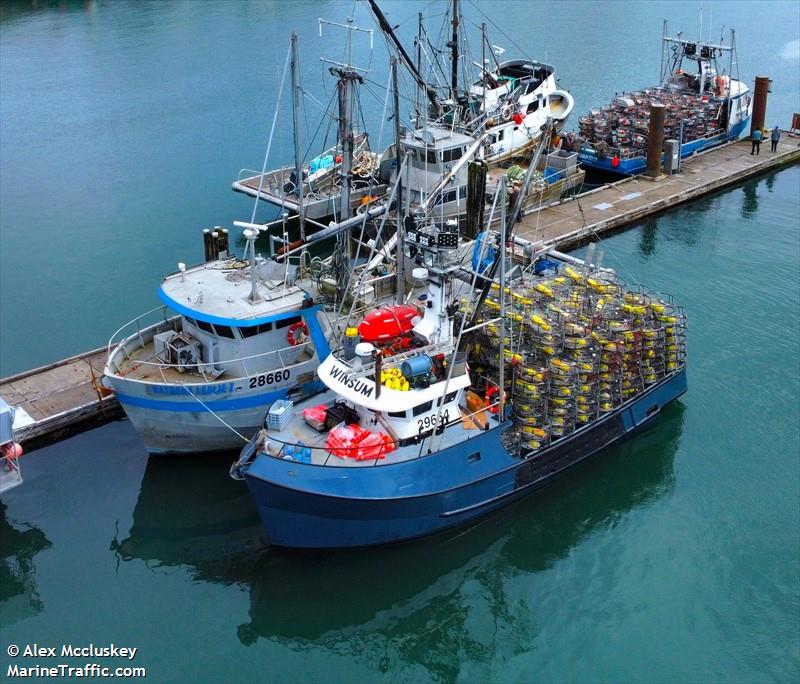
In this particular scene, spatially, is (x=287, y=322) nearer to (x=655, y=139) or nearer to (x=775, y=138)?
(x=655, y=139)

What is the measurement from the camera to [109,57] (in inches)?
2486

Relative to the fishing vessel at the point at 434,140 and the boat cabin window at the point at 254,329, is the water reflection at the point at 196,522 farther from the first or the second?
the fishing vessel at the point at 434,140

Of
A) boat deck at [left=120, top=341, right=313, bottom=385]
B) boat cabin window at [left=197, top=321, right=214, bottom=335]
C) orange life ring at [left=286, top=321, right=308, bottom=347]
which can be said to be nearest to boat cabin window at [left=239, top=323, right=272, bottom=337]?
orange life ring at [left=286, top=321, right=308, bottom=347]

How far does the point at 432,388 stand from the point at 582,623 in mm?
5807

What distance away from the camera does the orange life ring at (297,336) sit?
2345 centimetres

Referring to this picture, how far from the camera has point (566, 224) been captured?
117 feet

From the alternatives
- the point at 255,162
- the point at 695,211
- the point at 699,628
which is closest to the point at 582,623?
the point at 699,628

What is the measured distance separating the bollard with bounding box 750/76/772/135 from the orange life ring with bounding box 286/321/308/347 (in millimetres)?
30899

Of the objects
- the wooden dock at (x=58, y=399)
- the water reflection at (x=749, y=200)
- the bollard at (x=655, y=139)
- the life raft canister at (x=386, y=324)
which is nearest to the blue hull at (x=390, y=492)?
the life raft canister at (x=386, y=324)

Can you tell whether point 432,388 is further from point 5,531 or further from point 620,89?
point 620,89

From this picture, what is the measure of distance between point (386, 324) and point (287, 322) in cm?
350

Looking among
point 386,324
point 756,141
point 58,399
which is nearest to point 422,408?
point 386,324

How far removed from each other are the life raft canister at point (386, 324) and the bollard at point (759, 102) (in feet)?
101

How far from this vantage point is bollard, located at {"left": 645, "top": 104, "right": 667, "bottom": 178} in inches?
1540
